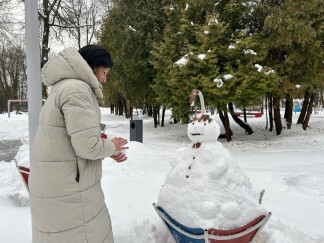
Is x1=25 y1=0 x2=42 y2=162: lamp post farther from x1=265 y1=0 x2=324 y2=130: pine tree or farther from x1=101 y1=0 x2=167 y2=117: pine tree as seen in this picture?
x1=101 y1=0 x2=167 y2=117: pine tree

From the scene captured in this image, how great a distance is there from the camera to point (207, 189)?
258cm

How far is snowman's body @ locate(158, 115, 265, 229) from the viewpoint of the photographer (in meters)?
2.49

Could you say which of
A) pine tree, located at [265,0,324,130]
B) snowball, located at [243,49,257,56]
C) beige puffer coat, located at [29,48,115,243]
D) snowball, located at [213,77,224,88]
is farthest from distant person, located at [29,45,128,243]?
pine tree, located at [265,0,324,130]

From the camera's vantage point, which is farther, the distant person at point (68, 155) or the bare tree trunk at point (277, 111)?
the bare tree trunk at point (277, 111)

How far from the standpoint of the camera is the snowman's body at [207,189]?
2.49 metres

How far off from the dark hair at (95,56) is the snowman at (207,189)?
113cm

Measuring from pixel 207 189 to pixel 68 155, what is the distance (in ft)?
4.15

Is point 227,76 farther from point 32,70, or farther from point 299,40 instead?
point 32,70

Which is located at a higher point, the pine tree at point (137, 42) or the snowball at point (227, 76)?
the pine tree at point (137, 42)

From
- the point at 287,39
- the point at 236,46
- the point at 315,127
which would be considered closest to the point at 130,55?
the point at 236,46

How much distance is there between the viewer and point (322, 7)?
1059cm

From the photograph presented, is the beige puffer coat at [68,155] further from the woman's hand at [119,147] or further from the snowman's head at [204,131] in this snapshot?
the snowman's head at [204,131]

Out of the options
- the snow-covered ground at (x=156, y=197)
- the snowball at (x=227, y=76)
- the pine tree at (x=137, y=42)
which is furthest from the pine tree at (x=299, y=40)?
the pine tree at (x=137, y=42)

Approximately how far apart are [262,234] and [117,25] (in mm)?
18085
